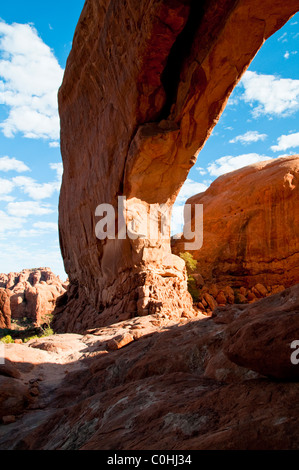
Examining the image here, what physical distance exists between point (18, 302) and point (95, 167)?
33654 millimetres

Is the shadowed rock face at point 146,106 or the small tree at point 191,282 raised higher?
the shadowed rock face at point 146,106

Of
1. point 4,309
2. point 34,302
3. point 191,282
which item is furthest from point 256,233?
point 34,302

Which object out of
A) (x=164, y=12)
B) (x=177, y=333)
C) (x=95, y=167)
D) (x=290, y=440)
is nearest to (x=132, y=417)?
(x=290, y=440)

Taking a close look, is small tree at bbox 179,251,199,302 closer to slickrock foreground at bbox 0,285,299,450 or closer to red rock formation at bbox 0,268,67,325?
slickrock foreground at bbox 0,285,299,450

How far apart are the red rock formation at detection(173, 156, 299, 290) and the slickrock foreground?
A: 10.0 metres

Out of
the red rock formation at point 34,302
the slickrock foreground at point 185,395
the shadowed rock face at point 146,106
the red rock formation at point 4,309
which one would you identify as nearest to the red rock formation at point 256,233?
the shadowed rock face at point 146,106

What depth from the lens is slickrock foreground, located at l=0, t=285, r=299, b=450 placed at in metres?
1.65

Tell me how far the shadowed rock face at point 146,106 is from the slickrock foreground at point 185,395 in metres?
3.72

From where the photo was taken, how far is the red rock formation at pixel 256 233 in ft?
45.8

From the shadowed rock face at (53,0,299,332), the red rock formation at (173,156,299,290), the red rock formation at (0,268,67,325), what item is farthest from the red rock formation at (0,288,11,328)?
the red rock formation at (173,156,299,290)

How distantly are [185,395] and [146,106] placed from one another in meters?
7.27

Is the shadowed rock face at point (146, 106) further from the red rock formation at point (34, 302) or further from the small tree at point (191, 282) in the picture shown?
the red rock formation at point (34, 302)

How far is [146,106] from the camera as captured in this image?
8.16 metres
